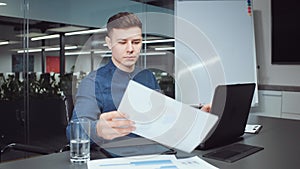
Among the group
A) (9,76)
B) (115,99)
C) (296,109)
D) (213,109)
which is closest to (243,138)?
(213,109)

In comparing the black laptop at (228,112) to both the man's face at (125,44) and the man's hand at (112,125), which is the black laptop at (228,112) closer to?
the man's hand at (112,125)

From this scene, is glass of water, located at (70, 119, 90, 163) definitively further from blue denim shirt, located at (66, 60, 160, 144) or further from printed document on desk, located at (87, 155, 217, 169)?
blue denim shirt, located at (66, 60, 160, 144)

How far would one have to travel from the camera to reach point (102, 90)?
1353 millimetres

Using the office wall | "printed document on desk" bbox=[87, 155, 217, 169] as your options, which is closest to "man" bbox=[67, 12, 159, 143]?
"printed document on desk" bbox=[87, 155, 217, 169]

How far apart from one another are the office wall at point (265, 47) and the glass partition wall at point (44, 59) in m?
0.96

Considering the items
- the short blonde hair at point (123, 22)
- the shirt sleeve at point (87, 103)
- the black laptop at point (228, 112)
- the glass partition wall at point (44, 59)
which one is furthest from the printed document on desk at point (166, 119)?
the glass partition wall at point (44, 59)

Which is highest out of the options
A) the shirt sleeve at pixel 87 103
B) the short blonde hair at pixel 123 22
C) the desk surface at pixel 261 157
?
the short blonde hair at pixel 123 22

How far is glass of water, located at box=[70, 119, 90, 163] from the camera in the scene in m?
0.94

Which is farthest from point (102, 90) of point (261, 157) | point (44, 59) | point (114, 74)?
point (44, 59)

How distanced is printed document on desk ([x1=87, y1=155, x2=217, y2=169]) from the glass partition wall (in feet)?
6.44

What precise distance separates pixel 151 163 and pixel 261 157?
1.13 feet

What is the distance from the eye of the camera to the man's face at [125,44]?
4.16 feet

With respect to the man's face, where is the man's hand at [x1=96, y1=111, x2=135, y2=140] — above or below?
below

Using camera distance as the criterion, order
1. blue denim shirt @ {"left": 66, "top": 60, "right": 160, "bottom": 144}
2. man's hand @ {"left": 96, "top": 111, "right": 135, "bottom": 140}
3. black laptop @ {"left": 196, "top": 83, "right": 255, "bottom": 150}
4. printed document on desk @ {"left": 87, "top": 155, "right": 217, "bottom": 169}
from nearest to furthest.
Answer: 1. printed document on desk @ {"left": 87, "top": 155, "right": 217, "bottom": 169}
2. man's hand @ {"left": 96, "top": 111, "right": 135, "bottom": 140}
3. black laptop @ {"left": 196, "top": 83, "right": 255, "bottom": 150}
4. blue denim shirt @ {"left": 66, "top": 60, "right": 160, "bottom": 144}
